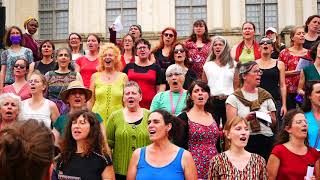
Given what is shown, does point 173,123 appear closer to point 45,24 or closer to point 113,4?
point 113,4

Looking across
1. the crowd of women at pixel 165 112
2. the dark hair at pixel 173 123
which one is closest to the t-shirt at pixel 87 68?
the crowd of women at pixel 165 112

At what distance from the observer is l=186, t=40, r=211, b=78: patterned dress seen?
10164mm

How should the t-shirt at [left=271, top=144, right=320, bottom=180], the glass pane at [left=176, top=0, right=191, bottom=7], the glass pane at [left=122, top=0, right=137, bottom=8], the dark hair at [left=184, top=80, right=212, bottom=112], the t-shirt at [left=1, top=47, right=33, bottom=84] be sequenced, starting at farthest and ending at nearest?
the glass pane at [left=122, top=0, right=137, bottom=8]
the glass pane at [left=176, top=0, right=191, bottom=7]
the t-shirt at [left=1, top=47, right=33, bottom=84]
the dark hair at [left=184, top=80, right=212, bottom=112]
the t-shirt at [left=271, top=144, right=320, bottom=180]

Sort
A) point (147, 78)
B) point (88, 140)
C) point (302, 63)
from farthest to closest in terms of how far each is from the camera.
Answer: point (302, 63)
point (147, 78)
point (88, 140)

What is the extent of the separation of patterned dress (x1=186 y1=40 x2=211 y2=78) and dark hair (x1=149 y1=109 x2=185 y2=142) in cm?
336

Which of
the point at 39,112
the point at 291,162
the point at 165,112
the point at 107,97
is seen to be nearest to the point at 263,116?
the point at 291,162

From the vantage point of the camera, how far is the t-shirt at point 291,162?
6.45 metres

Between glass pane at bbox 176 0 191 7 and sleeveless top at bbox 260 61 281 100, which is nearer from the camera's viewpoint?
sleeveless top at bbox 260 61 281 100

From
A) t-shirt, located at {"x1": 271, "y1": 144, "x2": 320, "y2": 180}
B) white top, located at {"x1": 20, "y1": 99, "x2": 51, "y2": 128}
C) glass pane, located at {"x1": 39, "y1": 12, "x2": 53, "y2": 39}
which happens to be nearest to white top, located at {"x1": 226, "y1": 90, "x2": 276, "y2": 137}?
t-shirt, located at {"x1": 271, "y1": 144, "x2": 320, "y2": 180}

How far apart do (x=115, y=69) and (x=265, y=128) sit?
248 centimetres

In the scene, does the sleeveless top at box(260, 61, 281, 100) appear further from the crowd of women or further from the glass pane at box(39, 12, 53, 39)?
the glass pane at box(39, 12, 53, 39)

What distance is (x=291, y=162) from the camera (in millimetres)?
6492

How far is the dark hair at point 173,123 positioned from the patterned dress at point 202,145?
0.90 feet

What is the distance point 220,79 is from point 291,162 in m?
2.69
